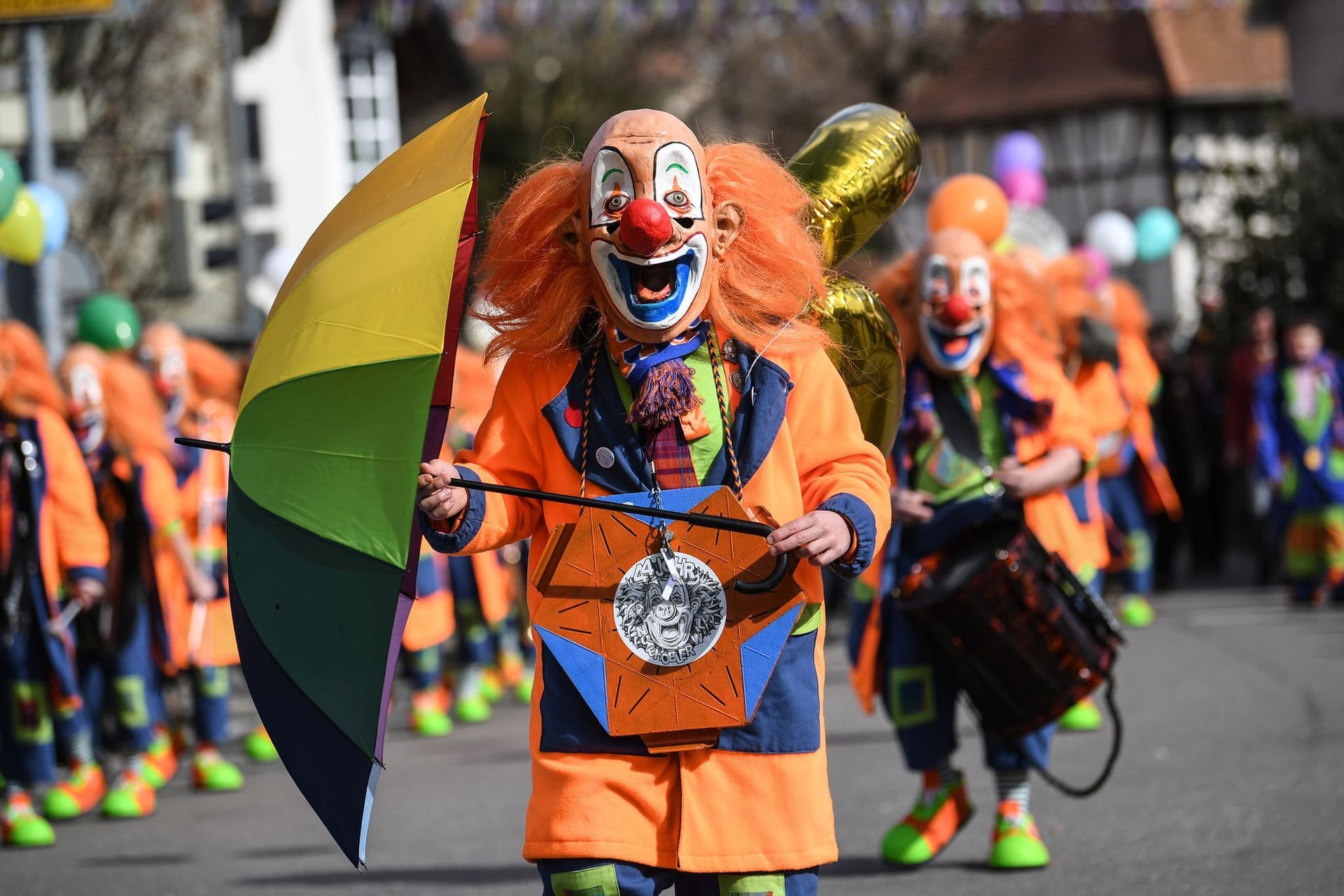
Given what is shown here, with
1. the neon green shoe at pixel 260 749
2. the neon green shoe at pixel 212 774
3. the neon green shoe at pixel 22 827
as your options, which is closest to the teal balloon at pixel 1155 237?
the neon green shoe at pixel 260 749

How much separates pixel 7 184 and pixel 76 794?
2495 millimetres

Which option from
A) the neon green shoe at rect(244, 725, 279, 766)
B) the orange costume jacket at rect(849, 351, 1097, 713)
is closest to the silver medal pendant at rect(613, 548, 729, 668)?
the orange costume jacket at rect(849, 351, 1097, 713)

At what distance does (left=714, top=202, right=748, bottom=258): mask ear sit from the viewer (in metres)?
3.91

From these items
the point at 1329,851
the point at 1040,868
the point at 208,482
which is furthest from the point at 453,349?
the point at 208,482

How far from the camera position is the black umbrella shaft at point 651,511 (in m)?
3.48

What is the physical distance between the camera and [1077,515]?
22.0 ft

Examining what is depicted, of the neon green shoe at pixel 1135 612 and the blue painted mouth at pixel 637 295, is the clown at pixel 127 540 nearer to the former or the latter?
the blue painted mouth at pixel 637 295

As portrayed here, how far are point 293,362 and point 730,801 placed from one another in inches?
44.9

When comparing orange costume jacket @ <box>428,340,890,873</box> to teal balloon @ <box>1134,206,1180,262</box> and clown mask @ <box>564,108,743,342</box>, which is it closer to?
clown mask @ <box>564,108,743,342</box>

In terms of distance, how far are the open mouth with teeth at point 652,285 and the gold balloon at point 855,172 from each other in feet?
2.19

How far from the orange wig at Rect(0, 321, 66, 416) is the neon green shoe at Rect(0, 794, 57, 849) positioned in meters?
1.46

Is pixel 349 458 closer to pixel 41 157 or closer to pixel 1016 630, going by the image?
pixel 1016 630

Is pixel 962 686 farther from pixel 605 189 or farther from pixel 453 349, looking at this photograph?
pixel 453 349

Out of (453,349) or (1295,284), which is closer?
(453,349)
